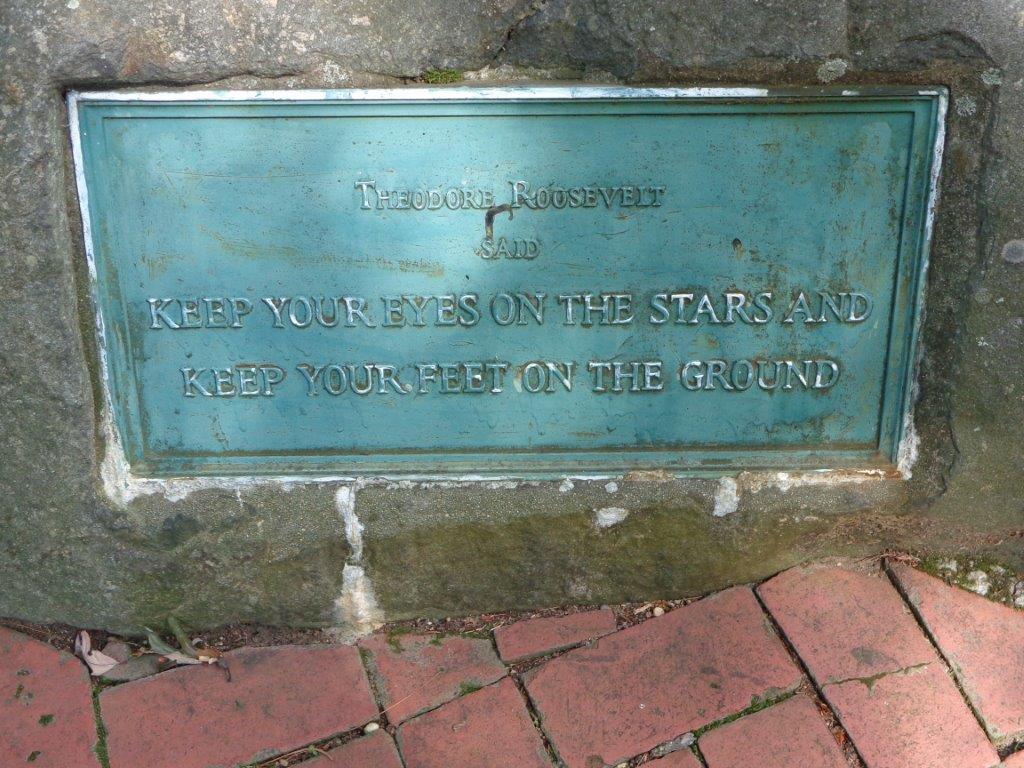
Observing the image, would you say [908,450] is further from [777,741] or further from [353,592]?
[353,592]

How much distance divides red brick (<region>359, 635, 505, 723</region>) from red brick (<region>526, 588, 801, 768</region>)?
0.42 ft

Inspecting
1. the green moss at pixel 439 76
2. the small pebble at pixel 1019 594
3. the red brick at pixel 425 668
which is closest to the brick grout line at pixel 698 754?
the red brick at pixel 425 668

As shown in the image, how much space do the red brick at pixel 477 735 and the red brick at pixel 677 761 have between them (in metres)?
0.22

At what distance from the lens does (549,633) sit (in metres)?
1.97

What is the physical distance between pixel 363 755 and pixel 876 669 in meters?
1.09

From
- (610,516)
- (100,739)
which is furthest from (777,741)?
(100,739)

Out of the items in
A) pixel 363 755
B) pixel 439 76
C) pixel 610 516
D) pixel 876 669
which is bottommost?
pixel 363 755

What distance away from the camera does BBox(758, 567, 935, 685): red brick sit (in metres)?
1.86

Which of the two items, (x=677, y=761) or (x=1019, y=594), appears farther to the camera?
(x=1019, y=594)

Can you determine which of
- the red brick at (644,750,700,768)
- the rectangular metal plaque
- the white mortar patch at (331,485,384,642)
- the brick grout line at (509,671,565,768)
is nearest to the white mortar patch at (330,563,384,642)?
the white mortar patch at (331,485,384,642)

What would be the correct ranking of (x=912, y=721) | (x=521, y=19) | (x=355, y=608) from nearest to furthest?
1. (x=521, y=19)
2. (x=912, y=721)
3. (x=355, y=608)

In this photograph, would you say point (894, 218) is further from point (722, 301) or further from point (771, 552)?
point (771, 552)

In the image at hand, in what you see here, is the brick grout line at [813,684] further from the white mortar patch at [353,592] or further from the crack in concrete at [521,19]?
the crack in concrete at [521,19]

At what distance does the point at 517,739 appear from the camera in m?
1.80
